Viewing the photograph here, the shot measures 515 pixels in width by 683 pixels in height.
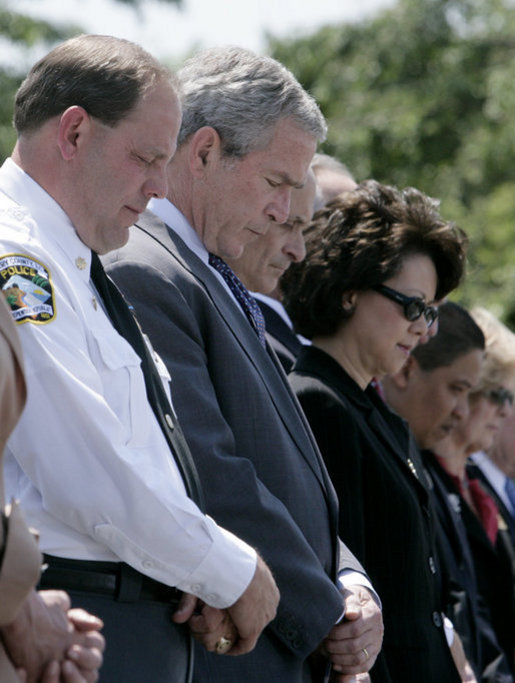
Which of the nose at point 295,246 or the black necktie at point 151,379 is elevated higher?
the black necktie at point 151,379

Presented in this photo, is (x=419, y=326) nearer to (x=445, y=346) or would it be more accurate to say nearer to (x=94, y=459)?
(x=445, y=346)

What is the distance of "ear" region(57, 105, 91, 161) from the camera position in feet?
8.52

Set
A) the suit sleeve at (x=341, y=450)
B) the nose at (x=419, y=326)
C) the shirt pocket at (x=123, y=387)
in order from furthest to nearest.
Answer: the nose at (x=419, y=326)
the suit sleeve at (x=341, y=450)
the shirt pocket at (x=123, y=387)

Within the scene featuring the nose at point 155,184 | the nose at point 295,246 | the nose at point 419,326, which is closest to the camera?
the nose at point 155,184

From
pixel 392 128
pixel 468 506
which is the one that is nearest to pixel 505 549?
pixel 468 506

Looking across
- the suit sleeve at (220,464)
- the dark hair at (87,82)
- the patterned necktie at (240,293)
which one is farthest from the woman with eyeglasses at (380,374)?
the dark hair at (87,82)

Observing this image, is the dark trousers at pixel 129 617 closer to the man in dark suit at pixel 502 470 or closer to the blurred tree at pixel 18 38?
the man in dark suit at pixel 502 470

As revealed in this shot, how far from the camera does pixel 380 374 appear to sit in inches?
161

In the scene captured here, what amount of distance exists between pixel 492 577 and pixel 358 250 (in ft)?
6.66

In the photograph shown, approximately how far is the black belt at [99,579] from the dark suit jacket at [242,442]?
1.21ft

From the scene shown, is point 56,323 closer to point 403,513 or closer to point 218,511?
point 218,511

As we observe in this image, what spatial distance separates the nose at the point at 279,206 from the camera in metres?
3.43

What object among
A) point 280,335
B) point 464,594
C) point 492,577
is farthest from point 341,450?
point 492,577

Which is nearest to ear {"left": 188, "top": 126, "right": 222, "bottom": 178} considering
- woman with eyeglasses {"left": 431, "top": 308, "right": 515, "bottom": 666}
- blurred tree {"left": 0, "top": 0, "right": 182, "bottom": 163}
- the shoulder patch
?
the shoulder patch
